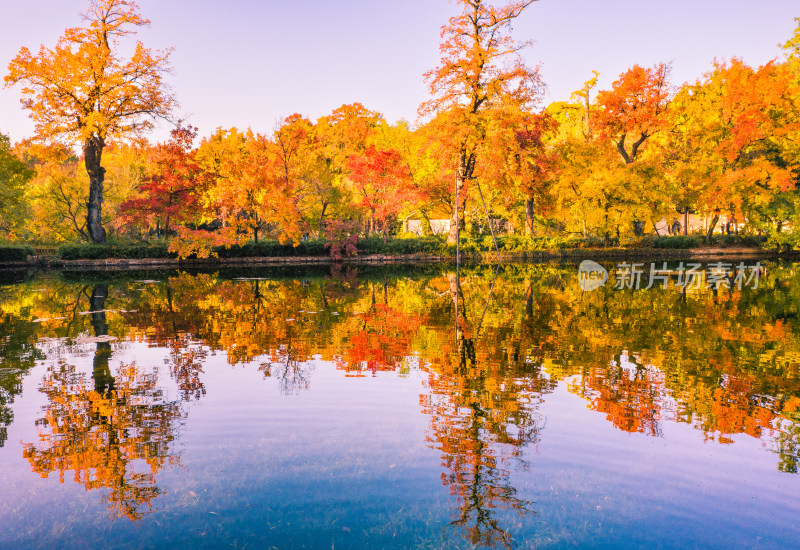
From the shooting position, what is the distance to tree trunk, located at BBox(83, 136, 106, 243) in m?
31.9

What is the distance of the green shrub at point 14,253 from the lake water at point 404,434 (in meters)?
24.1

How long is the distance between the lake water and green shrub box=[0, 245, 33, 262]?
79.0 ft

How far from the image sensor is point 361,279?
23375 mm

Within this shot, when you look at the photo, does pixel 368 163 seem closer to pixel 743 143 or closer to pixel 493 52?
pixel 493 52

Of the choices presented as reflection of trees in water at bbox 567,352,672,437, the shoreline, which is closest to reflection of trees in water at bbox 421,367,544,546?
reflection of trees in water at bbox 567,352,672,437

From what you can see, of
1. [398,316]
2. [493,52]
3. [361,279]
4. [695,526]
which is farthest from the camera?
[493,52]

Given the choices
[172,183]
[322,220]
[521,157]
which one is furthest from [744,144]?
[172,183]

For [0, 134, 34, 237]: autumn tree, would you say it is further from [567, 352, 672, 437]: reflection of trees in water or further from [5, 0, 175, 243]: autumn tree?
[567, 352, 672, 437]: reflection of trees in water

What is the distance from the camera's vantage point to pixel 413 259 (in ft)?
121

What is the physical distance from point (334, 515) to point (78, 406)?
165 inches

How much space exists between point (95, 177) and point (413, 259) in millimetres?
20823

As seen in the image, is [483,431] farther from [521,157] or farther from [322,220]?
[322,220]

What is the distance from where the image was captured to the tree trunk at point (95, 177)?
1256 inches

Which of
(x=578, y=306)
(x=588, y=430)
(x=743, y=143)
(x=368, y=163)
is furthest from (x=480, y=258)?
(x=588, y=430)
